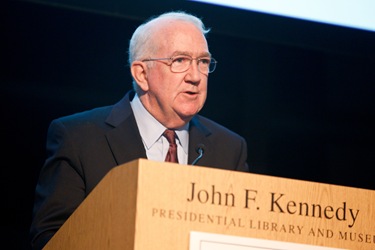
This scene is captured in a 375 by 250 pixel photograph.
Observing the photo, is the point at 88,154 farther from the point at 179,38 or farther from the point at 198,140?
the point at 179,38

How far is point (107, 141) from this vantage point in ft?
11.0

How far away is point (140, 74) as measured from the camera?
3656mm

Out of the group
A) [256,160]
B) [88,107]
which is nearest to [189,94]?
[88,107]

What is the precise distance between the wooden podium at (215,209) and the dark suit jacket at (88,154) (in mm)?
805

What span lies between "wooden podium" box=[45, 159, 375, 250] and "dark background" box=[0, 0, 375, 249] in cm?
201

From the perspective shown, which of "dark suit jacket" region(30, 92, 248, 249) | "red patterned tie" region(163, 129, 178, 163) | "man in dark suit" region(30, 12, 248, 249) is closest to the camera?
"dark suit jacket" region(30, 92, 248, 249)

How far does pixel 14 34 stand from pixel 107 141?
3.67ft

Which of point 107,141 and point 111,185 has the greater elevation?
point 107,141

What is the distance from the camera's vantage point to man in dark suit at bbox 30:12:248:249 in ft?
10.7

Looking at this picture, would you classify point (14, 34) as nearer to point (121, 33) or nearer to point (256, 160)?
point (121, 33)

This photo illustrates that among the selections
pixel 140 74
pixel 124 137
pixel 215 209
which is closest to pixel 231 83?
pixel 140 74

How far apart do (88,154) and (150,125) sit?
372 mm

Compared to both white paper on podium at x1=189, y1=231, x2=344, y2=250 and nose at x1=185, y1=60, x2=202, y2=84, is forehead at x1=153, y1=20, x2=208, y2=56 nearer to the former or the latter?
nose at x1=185, y1=60, x2=202, y2=84

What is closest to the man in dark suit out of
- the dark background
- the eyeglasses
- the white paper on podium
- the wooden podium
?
the eyeglasses
